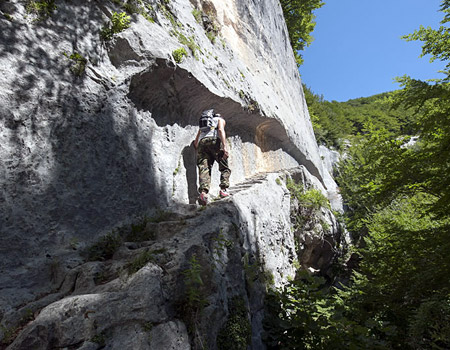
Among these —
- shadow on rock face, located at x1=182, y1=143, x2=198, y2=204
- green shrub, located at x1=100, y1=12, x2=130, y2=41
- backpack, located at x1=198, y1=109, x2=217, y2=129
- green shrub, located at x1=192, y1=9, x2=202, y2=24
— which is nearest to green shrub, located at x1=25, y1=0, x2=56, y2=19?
green shrub, located at x1=100, y1=12, x2=130, y2=41

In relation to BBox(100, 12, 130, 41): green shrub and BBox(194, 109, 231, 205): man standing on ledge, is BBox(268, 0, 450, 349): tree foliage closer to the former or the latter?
BBox(194, 109, 231, 205): man standing on ledge

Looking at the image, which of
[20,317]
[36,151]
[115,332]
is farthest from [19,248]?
[115,332]

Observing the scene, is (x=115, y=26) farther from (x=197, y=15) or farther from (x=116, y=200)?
(x=197, y=15)

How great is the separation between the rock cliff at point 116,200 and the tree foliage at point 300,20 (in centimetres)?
1916

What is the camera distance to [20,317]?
2.74m

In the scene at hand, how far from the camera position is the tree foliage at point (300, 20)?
22891 millimetres

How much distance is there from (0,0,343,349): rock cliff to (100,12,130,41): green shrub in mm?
43

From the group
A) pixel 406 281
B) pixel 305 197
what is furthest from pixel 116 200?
pixel 305 197

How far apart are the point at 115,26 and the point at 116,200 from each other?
315 cm

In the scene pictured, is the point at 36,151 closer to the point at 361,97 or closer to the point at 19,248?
the point at 19,248

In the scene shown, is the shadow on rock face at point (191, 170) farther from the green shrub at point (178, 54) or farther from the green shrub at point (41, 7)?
the green shrub at point (41, 7)

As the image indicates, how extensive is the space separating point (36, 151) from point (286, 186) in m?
7.65

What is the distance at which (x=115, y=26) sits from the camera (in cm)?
503

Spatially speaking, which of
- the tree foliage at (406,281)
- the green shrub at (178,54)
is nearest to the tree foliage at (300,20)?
the tree foliage at (406,281)
